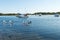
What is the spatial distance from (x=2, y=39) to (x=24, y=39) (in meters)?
2.66

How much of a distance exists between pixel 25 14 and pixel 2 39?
2136 inches

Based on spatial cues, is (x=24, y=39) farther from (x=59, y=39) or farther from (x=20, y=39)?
(x=59, y=39)

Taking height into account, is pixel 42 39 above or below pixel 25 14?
above

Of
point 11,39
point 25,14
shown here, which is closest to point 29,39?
point 11,39

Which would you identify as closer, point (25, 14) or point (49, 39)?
point (49, 39)

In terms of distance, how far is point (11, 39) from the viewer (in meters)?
19.8

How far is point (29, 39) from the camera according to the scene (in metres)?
20.4

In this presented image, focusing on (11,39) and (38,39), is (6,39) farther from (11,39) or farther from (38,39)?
(38,39)

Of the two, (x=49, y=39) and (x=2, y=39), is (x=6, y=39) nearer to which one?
(x=2, y=39)

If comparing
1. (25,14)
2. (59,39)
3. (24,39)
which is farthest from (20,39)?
(25,14)

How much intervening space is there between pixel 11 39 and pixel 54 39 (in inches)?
208

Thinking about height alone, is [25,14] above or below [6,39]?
below

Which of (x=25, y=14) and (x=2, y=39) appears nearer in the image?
(x=2, y=39)

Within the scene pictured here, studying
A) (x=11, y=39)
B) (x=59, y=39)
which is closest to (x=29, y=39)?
(x=11, y=39)
